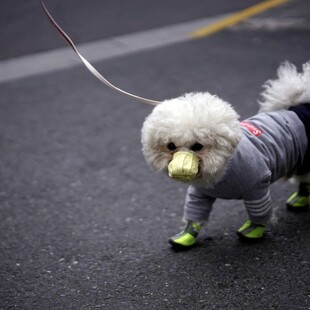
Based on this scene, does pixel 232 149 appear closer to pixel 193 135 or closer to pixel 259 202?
pixel 193 135

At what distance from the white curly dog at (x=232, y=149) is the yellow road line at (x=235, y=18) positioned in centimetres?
424

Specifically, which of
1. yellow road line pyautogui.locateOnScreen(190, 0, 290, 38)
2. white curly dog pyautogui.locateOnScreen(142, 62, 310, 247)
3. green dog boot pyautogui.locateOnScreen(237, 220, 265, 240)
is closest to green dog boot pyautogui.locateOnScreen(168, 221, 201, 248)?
white curly dog pyautogui.locateOnScreen(142, 62, 310, 247)

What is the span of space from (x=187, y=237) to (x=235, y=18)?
5400mm

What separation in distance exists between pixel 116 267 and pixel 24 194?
119 cm

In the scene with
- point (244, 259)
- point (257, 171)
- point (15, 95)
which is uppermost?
point (257, 171)

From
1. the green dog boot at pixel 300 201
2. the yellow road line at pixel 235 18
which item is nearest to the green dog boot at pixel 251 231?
the green dog boot at pixel 300 201

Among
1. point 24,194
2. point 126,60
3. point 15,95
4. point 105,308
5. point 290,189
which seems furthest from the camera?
point 126,60

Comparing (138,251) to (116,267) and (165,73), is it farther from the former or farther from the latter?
(165,73)

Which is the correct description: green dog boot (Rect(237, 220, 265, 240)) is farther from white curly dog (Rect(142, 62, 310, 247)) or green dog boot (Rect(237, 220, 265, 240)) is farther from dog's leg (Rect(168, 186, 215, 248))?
dog's leg (Rect(168, 186, 215, 248))

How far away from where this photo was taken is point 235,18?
7.51 meters

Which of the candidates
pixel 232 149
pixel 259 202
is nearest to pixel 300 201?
pixel 259 202

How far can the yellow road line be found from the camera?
23.1 ft

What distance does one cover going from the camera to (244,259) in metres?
2.65

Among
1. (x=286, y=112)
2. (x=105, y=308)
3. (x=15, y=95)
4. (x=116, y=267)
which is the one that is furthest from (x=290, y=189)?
(x=15, y=95)
